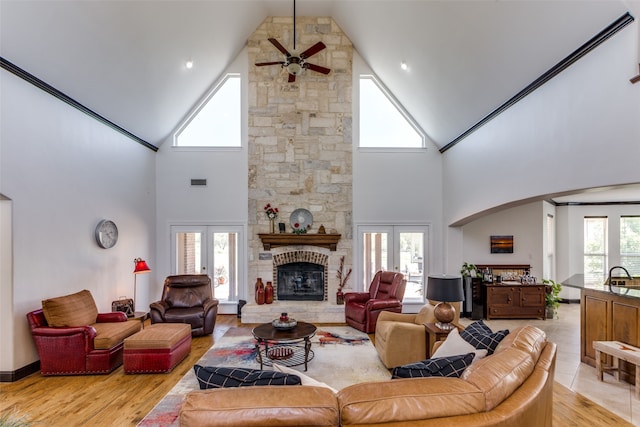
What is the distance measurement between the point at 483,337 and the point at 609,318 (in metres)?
2.64

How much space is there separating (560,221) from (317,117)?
6539mm

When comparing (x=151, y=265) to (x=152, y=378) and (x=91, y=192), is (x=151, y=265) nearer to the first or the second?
(x=91, y=192)

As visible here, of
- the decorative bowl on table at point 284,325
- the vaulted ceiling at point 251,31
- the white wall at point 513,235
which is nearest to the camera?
the vaulted ceiling at point 251,31

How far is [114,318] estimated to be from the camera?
4895mm

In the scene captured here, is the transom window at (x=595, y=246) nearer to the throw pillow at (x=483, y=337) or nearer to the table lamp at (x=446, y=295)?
the table lamp at (x=446, y=295)

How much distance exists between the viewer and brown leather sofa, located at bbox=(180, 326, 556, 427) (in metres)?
1.64

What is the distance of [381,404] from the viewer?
1692 mm

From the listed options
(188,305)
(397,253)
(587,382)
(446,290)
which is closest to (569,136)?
(446,290)

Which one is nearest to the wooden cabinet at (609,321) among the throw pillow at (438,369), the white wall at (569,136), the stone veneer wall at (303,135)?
the white wall at (569,136)

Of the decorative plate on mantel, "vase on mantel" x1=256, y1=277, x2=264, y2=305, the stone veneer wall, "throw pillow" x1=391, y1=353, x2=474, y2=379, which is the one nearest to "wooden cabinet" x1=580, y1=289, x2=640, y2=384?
"throw pillow" x1=391, y1=353, x2=474, y2=379

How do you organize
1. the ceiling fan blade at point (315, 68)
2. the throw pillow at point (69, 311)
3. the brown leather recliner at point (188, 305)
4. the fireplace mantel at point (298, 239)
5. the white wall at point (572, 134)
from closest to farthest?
the white wall at point (572, 134), the throw pillow at point (69, 311), the ceiling fan blade at point (315, 68), the brown leather recliner at point (188, 305), the fireplace mantel at point (298, 239)

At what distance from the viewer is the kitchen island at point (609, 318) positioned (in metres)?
3.95

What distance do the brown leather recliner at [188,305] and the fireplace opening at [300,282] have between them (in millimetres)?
1666

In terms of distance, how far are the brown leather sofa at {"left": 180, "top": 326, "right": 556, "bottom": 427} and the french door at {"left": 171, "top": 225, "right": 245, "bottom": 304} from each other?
19.7 feet
